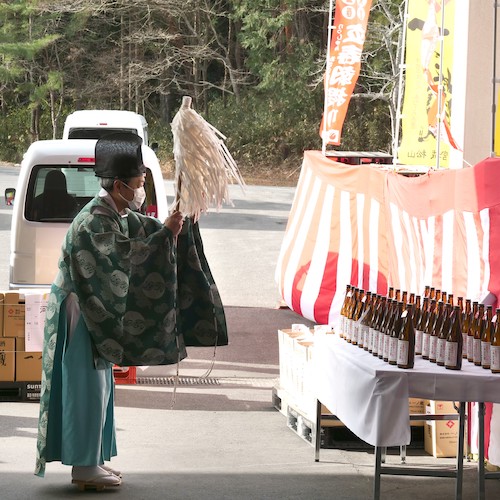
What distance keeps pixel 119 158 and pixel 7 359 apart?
3077 millimetres

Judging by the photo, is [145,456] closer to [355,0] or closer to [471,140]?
[471,140]

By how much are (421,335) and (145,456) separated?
2029mm

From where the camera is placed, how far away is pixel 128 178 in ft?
18.5

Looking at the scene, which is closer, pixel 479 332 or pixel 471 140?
pixel 479 332

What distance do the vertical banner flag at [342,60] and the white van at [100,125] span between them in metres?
6.77

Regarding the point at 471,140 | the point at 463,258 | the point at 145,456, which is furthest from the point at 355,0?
the point at 145,456

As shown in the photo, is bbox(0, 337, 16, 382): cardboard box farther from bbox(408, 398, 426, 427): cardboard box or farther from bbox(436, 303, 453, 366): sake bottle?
bbox(436, 303, 453, 366): sake bottle

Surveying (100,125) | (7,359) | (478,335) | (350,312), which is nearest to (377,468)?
(478,335)

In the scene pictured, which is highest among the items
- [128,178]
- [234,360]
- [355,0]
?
[355,0]

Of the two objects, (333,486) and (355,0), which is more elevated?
(355,0)

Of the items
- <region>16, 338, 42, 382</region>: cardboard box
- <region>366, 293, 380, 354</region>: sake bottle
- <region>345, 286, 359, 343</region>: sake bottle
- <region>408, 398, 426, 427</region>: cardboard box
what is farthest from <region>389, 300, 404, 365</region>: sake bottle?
<region>16, 338, 42, 382</region>: cardboard box

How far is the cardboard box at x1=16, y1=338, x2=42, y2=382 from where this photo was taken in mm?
8180

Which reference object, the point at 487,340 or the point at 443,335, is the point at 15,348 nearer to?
the point at 443,335

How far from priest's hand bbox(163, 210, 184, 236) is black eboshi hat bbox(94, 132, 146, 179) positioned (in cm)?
34
